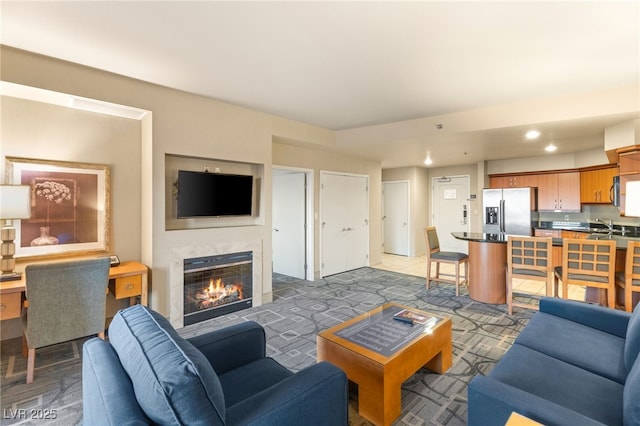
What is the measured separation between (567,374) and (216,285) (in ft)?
11.5

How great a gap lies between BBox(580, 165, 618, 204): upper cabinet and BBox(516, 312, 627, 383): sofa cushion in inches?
193

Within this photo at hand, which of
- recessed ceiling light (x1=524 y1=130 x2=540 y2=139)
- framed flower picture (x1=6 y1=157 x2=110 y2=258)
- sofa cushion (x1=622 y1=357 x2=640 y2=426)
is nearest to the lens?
sofa cushion (x1=622 y1=357 x2=640 y2=426)

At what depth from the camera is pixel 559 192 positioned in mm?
6367

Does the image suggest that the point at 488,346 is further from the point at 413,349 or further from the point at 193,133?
the point at 193,133

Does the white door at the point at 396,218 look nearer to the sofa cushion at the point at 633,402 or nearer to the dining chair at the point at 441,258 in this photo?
the dining chair at the point at 441,258

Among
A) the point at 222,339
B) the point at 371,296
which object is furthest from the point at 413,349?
the point at 371,296

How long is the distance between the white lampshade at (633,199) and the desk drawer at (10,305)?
196 inches

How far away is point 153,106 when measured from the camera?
3.33 meters

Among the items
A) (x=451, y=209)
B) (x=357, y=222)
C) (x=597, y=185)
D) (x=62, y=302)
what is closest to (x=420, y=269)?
(x=357, y=222)

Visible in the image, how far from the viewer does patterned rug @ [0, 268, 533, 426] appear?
212 centimetres

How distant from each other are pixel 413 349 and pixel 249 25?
2.63 metres

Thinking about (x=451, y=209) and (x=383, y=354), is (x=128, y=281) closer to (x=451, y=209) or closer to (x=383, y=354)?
(x=383, y=354)

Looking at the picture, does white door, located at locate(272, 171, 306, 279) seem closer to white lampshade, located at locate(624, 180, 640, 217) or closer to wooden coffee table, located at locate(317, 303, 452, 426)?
wooden coffee table, located at locate(317, 303, 452, 426)

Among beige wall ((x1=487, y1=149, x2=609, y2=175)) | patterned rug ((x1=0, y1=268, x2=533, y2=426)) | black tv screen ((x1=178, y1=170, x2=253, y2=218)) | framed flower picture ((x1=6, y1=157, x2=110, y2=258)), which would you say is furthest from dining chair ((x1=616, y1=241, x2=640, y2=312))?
framed flower picture ((x1=6, y1=157, x2=110, y2=258))
